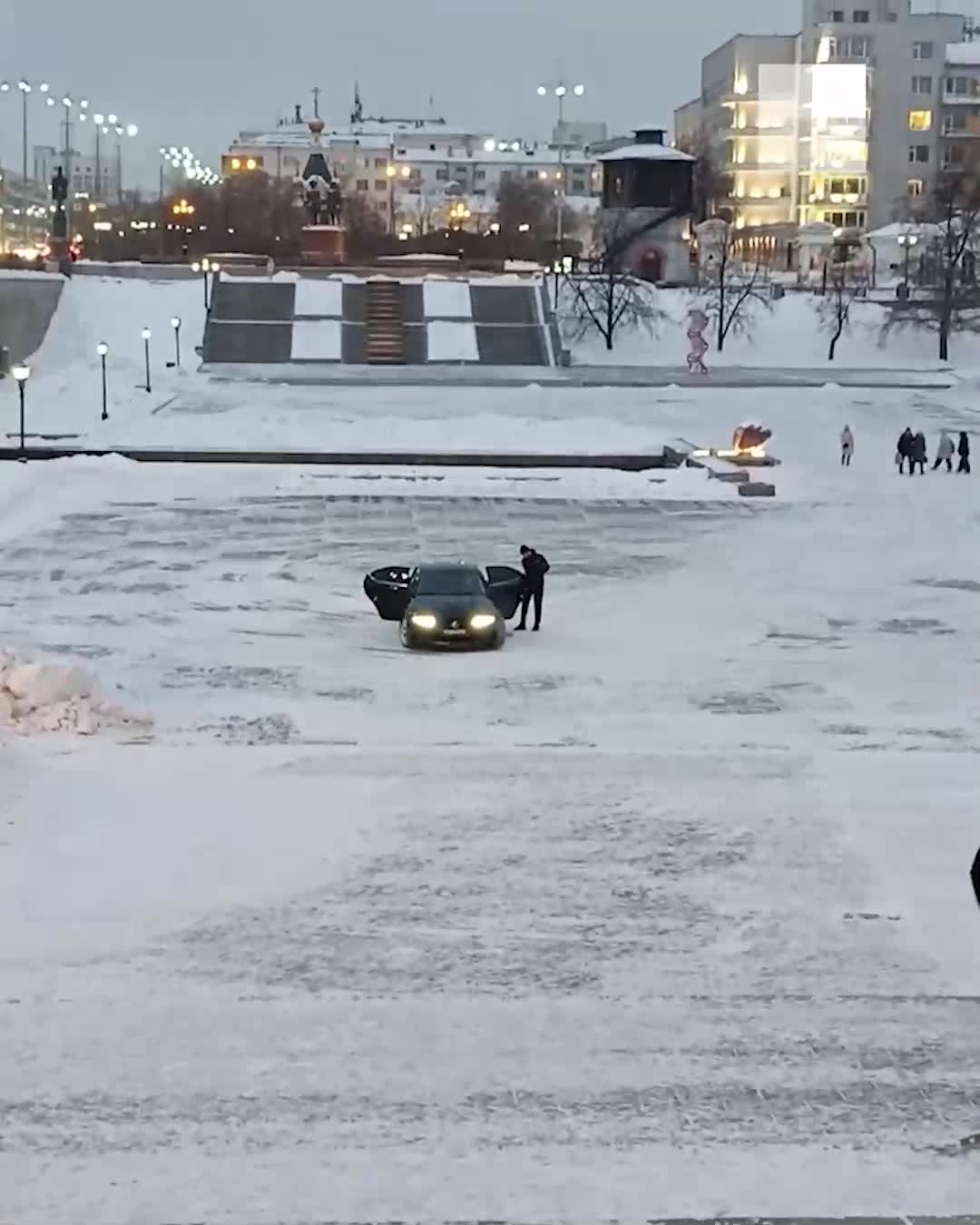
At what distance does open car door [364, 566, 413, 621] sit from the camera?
68.6ft

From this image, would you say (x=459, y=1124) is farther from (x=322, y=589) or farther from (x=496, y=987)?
(x=322, y=589)

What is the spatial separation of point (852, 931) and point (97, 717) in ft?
24.7

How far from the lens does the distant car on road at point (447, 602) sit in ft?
64.3

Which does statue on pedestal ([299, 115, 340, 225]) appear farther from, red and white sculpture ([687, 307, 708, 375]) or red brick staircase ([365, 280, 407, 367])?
red and white sculpture ([687, 307, 708, 375])

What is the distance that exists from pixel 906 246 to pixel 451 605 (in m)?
67.7

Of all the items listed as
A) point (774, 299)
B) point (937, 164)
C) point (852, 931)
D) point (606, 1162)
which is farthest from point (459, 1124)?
point (937, 164)

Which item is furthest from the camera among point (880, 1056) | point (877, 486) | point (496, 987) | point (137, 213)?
point (137, 213)

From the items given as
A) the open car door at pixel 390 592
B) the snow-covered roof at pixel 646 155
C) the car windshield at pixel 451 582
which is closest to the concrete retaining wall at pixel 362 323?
the snow-covered roof at pixel 646 155

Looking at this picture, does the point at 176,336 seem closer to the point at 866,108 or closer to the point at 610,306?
the point at 610,306

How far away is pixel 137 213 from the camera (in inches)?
5522

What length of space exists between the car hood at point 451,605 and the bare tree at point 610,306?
47.4 metres

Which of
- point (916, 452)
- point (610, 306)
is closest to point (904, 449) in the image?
point (916, 452)

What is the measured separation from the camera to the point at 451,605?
19734 millimetres

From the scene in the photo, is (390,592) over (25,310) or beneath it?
beneath
